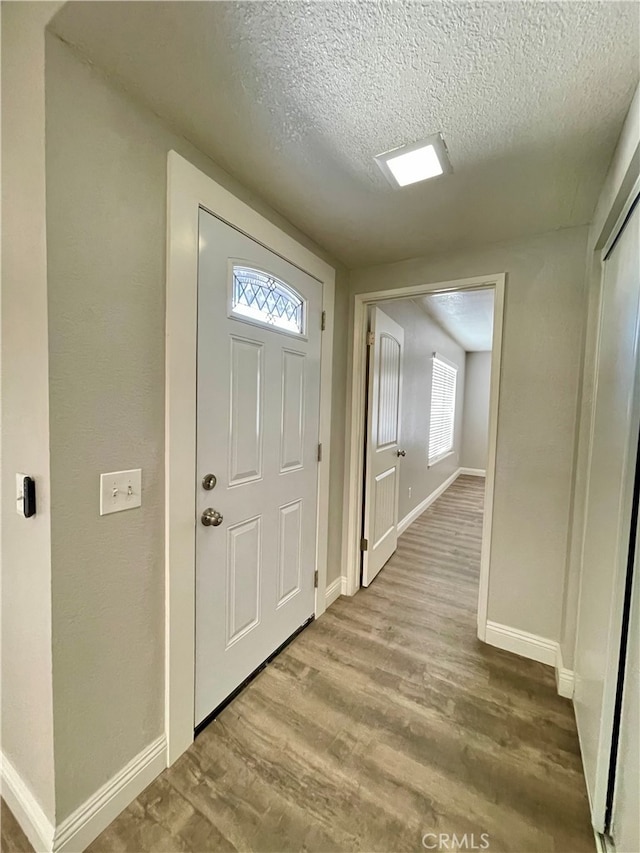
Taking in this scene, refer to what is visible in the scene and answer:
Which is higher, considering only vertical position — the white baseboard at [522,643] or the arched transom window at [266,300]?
the arched transom window at [266,300]

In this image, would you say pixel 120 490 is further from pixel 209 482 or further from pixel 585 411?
pixel 585 411

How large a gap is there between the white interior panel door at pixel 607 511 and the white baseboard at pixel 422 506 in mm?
2207

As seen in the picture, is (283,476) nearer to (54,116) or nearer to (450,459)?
(54,116)

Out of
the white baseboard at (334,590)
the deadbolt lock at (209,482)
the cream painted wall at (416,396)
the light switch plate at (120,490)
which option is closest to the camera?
the light switch plate at (120,490)

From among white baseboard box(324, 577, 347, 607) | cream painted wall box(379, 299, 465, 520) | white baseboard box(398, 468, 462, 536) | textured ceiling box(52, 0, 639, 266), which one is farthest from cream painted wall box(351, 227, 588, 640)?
white baseboard box(398, 468, 462, 536)

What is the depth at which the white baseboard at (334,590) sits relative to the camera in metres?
2.30

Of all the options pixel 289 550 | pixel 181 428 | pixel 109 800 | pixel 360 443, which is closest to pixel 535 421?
pixel 360 443

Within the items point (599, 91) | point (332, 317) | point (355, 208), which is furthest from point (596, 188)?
point (332, 317)

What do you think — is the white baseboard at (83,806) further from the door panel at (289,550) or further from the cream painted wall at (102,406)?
the door panel at (289,550)

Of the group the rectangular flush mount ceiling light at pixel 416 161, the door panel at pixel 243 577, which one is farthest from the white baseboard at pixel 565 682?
the rectangular flush mount ceiling light at pixel 416 161

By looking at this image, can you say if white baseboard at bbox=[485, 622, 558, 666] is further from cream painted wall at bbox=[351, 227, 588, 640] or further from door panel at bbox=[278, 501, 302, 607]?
door panel at bbox=[278, 501, 302, 607]

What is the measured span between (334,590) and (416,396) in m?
2.43

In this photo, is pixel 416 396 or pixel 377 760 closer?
pixel 377 760

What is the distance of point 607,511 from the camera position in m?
1.18
